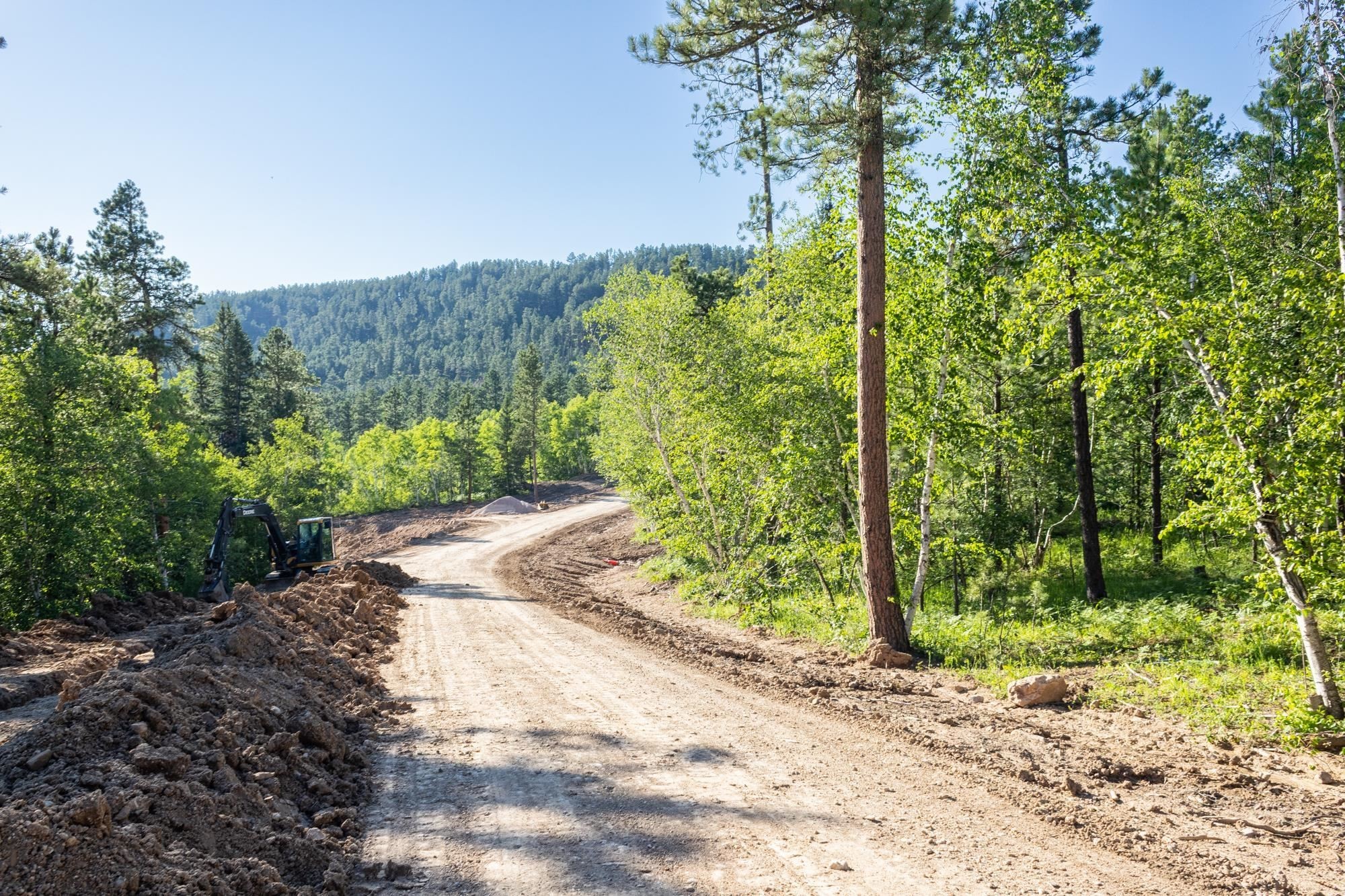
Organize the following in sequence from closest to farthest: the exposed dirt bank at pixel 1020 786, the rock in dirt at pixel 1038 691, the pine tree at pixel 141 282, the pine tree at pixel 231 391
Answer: the exposed dirt bank at pixel 1020 786 < the rock in dirt at pixel 1038 691 < the pine tree at pixel 141 282 < the pine tree at pixel 231 391

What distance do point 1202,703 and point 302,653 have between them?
→ 995cm

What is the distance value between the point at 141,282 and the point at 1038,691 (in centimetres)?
3597

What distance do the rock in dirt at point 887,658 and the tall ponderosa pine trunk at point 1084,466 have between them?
8.18 meters

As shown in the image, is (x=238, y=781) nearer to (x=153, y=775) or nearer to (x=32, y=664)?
(x=153, y=775)

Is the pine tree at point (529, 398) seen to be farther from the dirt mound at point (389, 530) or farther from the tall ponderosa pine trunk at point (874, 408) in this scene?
the tall ponderosa pine trunk at point (874, 408)

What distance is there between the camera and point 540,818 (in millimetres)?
5375

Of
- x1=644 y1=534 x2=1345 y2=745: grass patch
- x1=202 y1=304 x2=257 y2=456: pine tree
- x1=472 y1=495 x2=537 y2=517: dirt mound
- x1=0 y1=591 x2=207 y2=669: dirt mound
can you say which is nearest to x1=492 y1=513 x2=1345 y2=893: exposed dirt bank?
x1=644 y1=534 x2=1345 y2=745: grass patch

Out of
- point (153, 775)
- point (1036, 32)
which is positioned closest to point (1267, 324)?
point (1036, 32)

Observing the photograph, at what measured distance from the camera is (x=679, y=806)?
18.1ft

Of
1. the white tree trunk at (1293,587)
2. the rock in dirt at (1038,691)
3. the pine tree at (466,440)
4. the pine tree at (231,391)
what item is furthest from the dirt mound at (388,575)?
the pine tree at (466,440)

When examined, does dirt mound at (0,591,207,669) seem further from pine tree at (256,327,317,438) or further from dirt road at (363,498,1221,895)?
pine tree at (256,327,317,438)

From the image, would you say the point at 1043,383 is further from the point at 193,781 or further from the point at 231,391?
the point at 231,391

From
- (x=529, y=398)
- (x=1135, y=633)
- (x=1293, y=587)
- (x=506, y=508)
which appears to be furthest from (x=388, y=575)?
(x=529, y=398)

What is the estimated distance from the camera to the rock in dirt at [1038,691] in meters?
8.18
